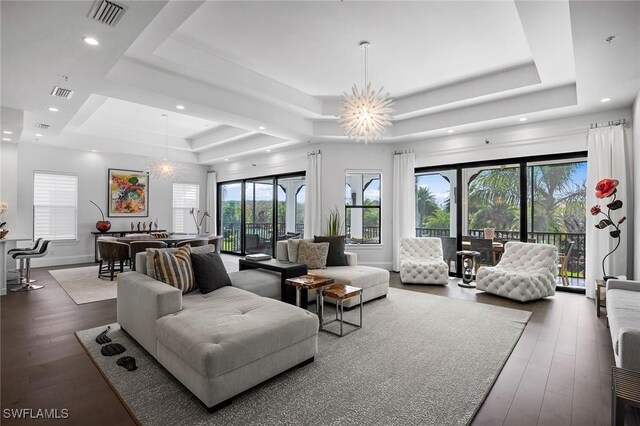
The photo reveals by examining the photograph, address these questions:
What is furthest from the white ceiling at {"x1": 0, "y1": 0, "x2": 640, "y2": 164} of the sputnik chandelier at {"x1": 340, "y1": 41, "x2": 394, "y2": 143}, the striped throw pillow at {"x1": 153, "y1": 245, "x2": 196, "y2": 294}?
the striped throw pillow at {"x1": 153, "y1": 245, "x2": 196, "y2": 294}

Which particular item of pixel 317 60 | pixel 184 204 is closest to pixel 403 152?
pixel 317 60

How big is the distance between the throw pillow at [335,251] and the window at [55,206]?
258 inches

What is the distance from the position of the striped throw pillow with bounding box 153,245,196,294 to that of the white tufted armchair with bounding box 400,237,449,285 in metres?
3.80

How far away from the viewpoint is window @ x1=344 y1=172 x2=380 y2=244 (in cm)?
708

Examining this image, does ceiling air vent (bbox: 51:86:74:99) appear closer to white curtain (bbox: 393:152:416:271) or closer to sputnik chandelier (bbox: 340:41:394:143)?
sputnik chandelier (bbox: 340:41:394:143)

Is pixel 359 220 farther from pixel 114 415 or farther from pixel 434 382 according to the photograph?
pixel 114 415

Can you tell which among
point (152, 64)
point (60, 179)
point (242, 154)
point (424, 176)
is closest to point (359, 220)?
point (424, 176)

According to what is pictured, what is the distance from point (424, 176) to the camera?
6.86m

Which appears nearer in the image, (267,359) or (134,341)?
(267,359)

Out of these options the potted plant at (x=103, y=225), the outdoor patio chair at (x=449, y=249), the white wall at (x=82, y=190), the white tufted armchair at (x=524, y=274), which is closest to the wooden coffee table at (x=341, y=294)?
the white tufted armchair at (x=524, y=274)

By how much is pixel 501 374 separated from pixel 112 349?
3.42 m

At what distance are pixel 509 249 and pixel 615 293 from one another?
198cm

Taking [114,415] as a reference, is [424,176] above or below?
above

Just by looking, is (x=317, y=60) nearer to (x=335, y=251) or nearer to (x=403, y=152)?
(x=335, y=251)
